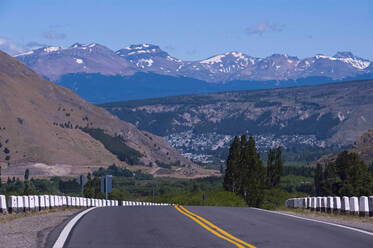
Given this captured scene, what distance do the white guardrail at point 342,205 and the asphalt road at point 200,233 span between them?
461 cm

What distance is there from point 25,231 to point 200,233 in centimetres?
565

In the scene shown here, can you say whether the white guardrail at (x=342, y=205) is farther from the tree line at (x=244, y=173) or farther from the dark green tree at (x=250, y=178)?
the tree line at (x=244, y=173)

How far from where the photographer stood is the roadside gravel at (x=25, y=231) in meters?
20.0

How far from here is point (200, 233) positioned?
22.1 metres

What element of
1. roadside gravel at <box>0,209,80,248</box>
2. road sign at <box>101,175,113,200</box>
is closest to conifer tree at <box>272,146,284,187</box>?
road sign at <box>101,175,113,200</box>


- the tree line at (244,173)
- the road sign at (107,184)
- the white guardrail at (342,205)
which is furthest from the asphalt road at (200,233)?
the tree line at (244,173)

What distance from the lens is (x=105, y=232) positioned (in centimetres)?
2250

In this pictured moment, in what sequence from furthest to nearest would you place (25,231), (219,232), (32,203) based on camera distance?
(32,203) < (25,231) < (219,232)

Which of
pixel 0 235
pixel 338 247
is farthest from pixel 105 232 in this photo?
pixel 338 247

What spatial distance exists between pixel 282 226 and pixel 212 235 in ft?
15.1

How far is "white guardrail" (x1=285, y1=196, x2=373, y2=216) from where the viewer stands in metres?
31.8

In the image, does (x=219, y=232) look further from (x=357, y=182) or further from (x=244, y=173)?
(x=357, y=182)

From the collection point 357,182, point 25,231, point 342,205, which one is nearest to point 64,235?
point 25,231

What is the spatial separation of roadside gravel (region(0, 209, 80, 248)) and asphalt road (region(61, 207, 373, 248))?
2.93 feet
